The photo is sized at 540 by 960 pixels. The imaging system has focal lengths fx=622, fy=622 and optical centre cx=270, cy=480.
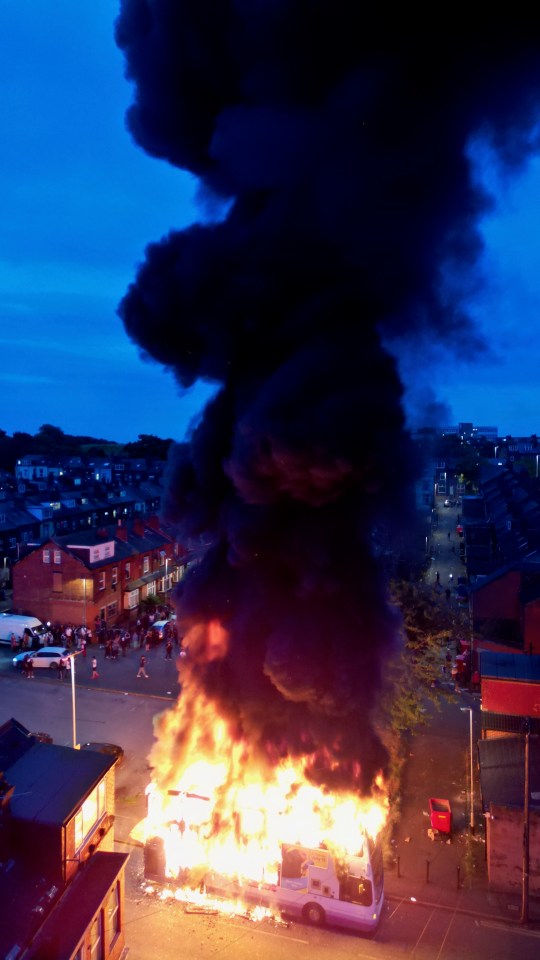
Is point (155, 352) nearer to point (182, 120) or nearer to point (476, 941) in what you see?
point (182, 120)

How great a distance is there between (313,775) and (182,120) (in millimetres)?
17626

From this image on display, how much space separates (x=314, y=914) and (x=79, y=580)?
23429 millimetres

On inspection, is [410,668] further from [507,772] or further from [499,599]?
[499,599]

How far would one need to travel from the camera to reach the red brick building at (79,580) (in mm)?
32969

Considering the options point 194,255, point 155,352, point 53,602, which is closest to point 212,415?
point 155,352

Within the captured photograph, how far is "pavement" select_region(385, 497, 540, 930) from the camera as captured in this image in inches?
527

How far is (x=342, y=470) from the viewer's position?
13.6m

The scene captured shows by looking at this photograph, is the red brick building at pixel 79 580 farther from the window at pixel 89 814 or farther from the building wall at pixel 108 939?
the building wall at pixel 108 939

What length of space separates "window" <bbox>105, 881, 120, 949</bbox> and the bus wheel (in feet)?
12.2

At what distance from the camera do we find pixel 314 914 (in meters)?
12.5

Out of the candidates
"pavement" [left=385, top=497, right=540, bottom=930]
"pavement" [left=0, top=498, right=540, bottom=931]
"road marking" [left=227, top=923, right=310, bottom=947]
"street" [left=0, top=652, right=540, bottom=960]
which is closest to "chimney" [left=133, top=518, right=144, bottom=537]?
"pavement" [left=0, top=498, right=540, bottom=931]

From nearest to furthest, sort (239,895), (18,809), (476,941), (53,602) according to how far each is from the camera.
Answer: (18,809) → (476,941) → (239,895) → (53,602)

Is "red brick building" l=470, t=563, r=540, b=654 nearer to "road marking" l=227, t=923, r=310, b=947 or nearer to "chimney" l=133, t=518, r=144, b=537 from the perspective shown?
"road marking" l=227, t=923, r=310, b=947

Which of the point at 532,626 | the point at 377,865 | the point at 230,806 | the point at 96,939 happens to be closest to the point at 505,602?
the point at 532,626
